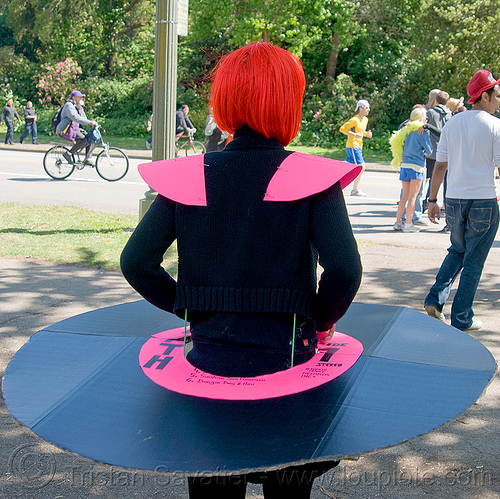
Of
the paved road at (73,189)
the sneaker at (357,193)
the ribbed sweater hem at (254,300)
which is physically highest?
the ribbed sweater hem at (254,300)

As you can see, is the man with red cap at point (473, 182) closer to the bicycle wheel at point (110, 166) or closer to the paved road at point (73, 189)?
the paved road at point (73, 189)

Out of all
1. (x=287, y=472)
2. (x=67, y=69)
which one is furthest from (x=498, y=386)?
(x=67, y=69)

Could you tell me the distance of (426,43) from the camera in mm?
27375

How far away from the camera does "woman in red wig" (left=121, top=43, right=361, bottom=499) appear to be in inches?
73.1

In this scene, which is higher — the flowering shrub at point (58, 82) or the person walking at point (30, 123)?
the flowering shrub at point (58, 82)

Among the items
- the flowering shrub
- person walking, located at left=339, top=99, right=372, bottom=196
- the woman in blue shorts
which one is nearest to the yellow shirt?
person walking, located at left=339, top=99, right=372, bottom=196

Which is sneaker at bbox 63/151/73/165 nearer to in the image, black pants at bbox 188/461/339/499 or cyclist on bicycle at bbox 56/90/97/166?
cyclist on bicycle at bbox 56/90/97/166

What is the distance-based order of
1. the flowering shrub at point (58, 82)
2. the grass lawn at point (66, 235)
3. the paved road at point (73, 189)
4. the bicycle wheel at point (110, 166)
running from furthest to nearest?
the flowering shrub at point (58, 82)
the bicycle wheel at point (110, 166)
the paved road at point (73, 189)
the grass lawn at point (66, 235)

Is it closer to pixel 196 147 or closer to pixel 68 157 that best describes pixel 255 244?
pixel 68 157

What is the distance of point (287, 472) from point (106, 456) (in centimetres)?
57

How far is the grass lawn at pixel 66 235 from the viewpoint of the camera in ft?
24.9

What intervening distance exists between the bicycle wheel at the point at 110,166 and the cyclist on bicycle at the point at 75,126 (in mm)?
270

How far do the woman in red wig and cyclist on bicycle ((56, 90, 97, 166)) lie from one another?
12.6m

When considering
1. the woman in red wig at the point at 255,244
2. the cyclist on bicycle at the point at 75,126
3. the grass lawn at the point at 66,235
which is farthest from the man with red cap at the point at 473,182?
the cyclist on bicycle at the point at 75,126
